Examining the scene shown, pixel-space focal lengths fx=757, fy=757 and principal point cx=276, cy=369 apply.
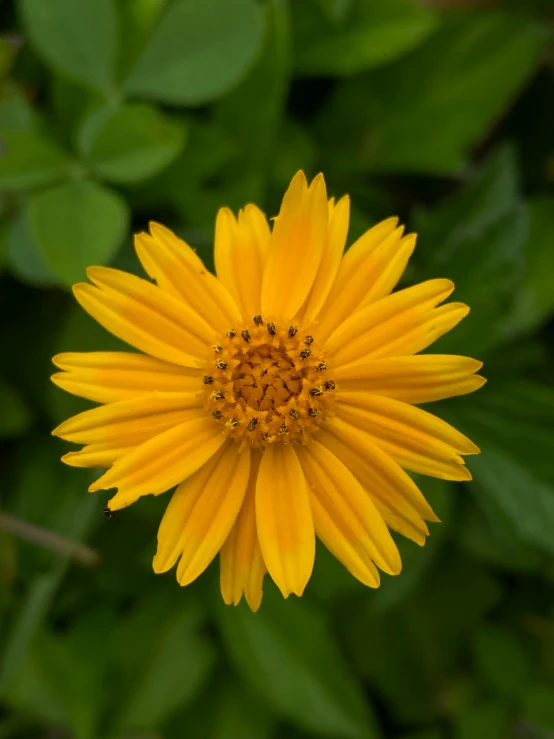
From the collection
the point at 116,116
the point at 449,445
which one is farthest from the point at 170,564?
the point at 116,116

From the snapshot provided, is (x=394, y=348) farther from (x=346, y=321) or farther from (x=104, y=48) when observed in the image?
(x=104, y=48)

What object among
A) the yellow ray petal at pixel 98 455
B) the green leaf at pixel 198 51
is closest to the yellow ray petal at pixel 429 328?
the yellow ray petal at pixel 98 455

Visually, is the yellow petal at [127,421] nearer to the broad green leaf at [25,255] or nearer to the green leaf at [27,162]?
the broad green leaf at [25,255]

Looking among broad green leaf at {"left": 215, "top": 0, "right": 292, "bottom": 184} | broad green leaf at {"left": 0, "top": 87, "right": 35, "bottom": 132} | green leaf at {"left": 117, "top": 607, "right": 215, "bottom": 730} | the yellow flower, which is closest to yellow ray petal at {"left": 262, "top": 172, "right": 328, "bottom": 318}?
the yellow flower

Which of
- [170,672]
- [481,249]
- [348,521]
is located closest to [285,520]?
[348,521]

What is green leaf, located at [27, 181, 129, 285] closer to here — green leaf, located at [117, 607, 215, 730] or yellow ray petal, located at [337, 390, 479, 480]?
yellow ray petal, located at [337, 390, 479, 480]
